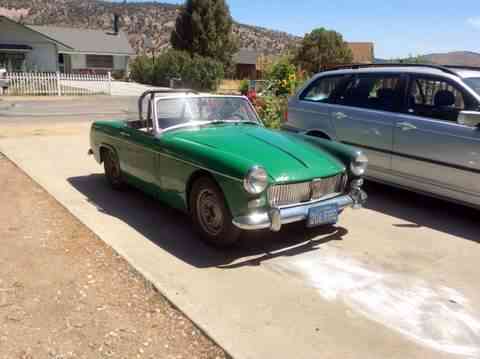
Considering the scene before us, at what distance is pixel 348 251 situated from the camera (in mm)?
4773

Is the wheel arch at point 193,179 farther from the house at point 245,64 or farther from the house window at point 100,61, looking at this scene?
the house at point 245,64

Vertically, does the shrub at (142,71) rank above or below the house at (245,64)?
below

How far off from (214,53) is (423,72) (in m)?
43.6

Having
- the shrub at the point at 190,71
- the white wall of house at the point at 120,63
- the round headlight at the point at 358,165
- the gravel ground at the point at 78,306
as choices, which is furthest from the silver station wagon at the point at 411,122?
the white wall of house at the point at 120,63

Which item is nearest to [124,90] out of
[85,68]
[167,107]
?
[85,68]

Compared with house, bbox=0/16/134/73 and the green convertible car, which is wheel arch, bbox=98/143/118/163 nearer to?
the green convertible car

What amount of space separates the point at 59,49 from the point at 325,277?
4265 centimetres

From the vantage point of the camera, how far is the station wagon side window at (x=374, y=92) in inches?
246

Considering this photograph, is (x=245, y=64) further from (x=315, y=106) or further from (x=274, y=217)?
(x=274, y=217)

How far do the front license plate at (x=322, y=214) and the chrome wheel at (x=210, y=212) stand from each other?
0.83 meters

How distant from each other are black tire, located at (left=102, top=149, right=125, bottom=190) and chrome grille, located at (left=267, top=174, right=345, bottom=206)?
9.03 ft

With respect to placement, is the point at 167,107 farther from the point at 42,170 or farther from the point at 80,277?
the point at 42,170

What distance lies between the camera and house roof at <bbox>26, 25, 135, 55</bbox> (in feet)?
144

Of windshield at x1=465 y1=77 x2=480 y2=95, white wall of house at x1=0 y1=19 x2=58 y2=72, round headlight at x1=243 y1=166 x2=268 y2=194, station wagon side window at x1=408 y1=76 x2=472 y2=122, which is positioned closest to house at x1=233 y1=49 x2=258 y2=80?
white wall of house at x1=0 y1=19 x2=58 y2=72
